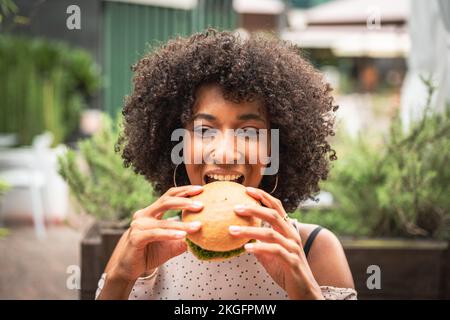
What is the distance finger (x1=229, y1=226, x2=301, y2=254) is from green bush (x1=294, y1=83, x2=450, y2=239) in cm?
221

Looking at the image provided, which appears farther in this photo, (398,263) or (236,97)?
(398,263)

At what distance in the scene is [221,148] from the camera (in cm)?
160

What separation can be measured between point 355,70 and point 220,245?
19015 mm

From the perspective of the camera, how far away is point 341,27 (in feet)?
32.8

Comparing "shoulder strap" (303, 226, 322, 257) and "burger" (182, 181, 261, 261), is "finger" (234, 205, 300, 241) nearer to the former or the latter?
"burger" (182, 181, 261, 261)

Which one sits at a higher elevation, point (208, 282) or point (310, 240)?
point (310, 240)

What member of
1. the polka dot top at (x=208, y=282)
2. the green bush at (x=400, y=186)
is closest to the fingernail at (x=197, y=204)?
the polka dot top at (x=208, y=282)

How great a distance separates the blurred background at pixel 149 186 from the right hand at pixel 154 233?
2.64 ft

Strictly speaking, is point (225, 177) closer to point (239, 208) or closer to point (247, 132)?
point (247, 132)

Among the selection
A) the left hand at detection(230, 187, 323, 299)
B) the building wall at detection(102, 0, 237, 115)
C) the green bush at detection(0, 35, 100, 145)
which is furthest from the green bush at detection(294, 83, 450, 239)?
the green bush at detection(0, 35, 100, 145)

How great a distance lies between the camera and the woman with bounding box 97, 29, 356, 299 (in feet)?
5.13

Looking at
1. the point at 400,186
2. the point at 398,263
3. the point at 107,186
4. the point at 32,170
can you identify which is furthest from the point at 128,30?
the point at 398,263

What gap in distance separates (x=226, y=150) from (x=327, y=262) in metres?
0.50
